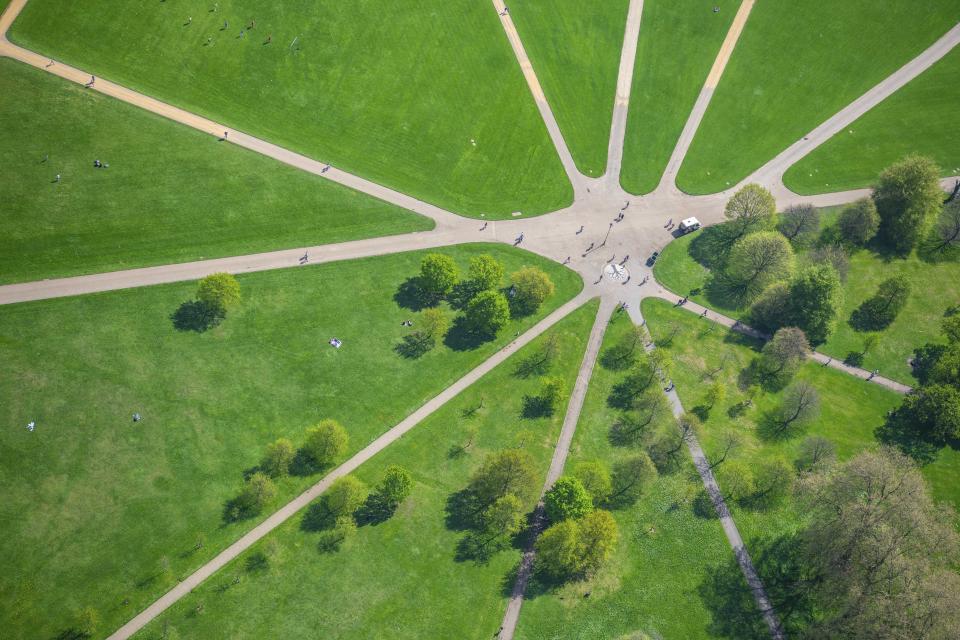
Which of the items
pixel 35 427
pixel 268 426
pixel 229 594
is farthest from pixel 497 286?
pixel 35 427

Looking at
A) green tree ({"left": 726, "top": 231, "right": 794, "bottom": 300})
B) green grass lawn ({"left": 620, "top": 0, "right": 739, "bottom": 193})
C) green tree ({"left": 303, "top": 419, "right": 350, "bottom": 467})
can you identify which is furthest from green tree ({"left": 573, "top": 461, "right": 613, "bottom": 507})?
green grass lawn ({"left": 620, "top": 0, "right": 739, "bottom": 193})

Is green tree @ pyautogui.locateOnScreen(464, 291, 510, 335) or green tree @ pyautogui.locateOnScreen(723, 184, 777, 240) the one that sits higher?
green tree @ pyautogui.locateOnScreen(723, 184, 777, 240)

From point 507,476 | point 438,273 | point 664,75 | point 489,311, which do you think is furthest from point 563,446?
point 664,75

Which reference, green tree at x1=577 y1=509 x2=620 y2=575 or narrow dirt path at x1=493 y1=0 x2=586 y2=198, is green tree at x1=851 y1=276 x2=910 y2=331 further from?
green tree at x1=577 y1=509 x2=620 y2=575

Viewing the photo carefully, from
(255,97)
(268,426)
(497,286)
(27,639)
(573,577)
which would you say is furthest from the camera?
(255,97)

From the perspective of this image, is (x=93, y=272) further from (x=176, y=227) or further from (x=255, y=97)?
(x=255, y=97)

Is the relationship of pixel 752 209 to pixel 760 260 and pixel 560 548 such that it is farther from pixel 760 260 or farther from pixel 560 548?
pixel 560 548
